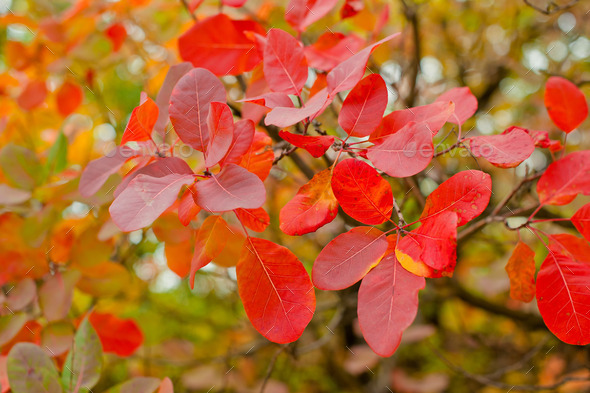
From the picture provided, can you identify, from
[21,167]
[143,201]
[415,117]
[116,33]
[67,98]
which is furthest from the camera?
[67,98]

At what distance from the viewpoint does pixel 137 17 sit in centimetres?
128

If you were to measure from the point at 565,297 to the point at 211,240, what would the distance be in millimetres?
411

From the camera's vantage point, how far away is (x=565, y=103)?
1.91 feet

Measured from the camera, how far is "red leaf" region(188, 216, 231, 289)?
471 millimetres

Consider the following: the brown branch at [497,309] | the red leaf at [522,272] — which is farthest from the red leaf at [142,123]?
the brown branch at [497,309]

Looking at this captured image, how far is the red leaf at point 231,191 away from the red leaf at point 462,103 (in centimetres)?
30

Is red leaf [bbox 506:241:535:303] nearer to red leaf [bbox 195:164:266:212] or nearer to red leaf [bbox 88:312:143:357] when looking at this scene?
red leaf [bbox 195:164:266:212]

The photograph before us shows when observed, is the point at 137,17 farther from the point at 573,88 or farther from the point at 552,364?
the point at 552,364

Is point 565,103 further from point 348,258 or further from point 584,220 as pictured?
point 348,258

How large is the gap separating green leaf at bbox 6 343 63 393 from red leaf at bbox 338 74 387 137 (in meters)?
0.52

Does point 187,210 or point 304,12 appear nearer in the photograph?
point 187,210

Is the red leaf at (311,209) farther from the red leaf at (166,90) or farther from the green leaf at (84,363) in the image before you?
the green leaf at (84,363)

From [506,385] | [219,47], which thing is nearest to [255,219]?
[219,47]

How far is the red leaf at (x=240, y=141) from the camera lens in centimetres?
45
